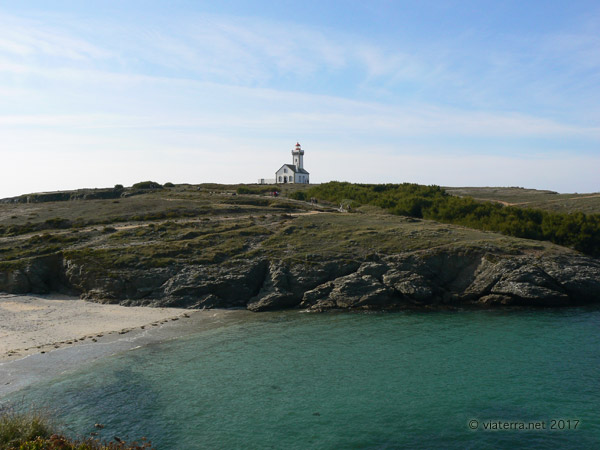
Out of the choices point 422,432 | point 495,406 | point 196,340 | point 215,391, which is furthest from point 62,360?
point 495,406

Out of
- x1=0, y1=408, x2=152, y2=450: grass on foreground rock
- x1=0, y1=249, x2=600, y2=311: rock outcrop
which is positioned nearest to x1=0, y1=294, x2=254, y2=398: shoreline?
x1=0, y1=249, x2=600, y2=311: rock outcrop

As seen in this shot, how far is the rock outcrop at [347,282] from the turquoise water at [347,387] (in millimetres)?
6505

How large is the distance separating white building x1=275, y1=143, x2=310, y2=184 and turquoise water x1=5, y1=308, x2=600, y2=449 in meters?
125

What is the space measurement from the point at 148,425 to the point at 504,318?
31.9 m

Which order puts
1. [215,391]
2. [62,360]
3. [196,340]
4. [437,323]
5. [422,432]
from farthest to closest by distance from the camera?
[437,323] < [196,340] < [62,360] < [215,391] < [422,432]

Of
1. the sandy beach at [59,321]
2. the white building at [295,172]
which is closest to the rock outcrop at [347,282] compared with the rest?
the sandy beach at [59,321]

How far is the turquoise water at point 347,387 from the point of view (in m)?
21.8

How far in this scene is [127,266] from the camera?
172ft

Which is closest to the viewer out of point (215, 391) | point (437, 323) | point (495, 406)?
point (495, 406)

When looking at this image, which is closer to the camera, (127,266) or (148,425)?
(148,425)

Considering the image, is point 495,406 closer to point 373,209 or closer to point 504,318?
point 504,318

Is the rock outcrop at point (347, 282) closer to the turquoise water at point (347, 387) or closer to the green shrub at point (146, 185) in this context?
the turquoise water at point (347, 387)

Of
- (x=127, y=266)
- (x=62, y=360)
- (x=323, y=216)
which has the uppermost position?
(x=323, y=216)

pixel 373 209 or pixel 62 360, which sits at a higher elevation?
pixel 373 209
